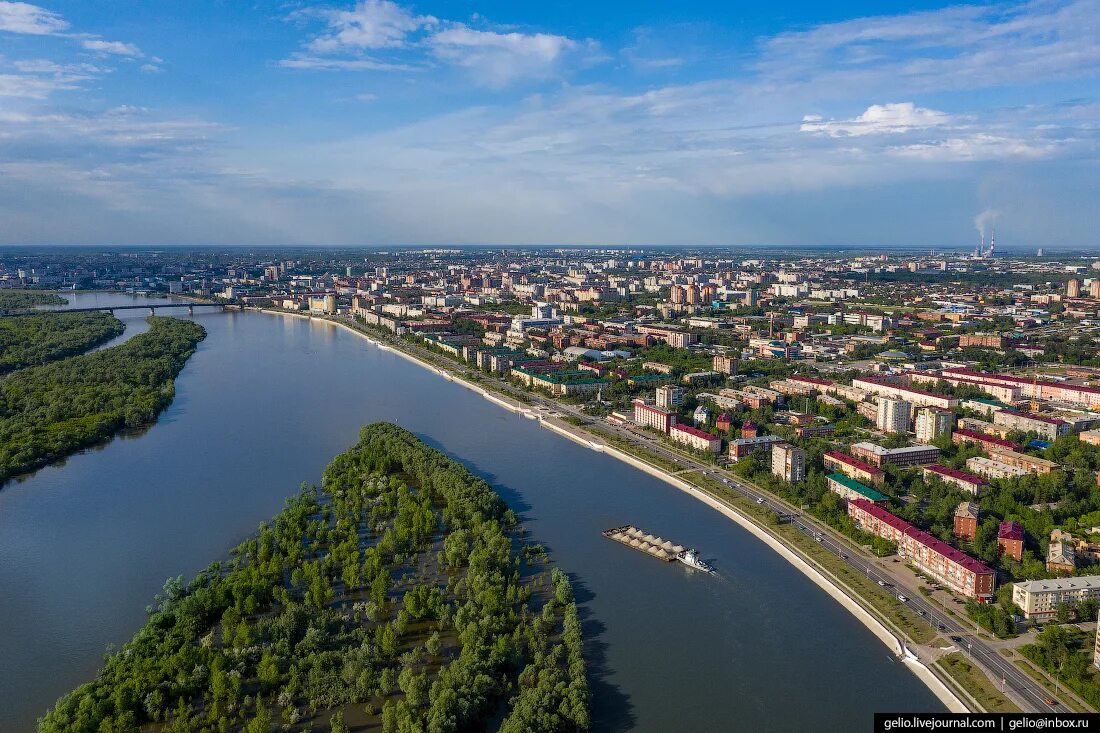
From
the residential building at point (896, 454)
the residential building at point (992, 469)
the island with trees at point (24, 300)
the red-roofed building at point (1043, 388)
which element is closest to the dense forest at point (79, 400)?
the residential building at point (896, 454)

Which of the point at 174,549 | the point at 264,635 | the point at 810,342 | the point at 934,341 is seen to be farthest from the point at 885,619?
the point at 934,341

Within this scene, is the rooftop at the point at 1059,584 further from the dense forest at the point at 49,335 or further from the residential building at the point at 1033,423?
the dense forest at the point at 49,335

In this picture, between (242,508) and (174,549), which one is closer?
(174,549)

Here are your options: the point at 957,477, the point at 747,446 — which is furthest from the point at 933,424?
the point at 747,446

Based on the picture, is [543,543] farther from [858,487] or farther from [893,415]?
[893,415]

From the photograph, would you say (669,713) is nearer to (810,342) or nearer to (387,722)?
(387,722)

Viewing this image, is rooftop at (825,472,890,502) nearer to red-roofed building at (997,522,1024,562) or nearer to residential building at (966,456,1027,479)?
red-roofed building at (997,522,1024,562)
